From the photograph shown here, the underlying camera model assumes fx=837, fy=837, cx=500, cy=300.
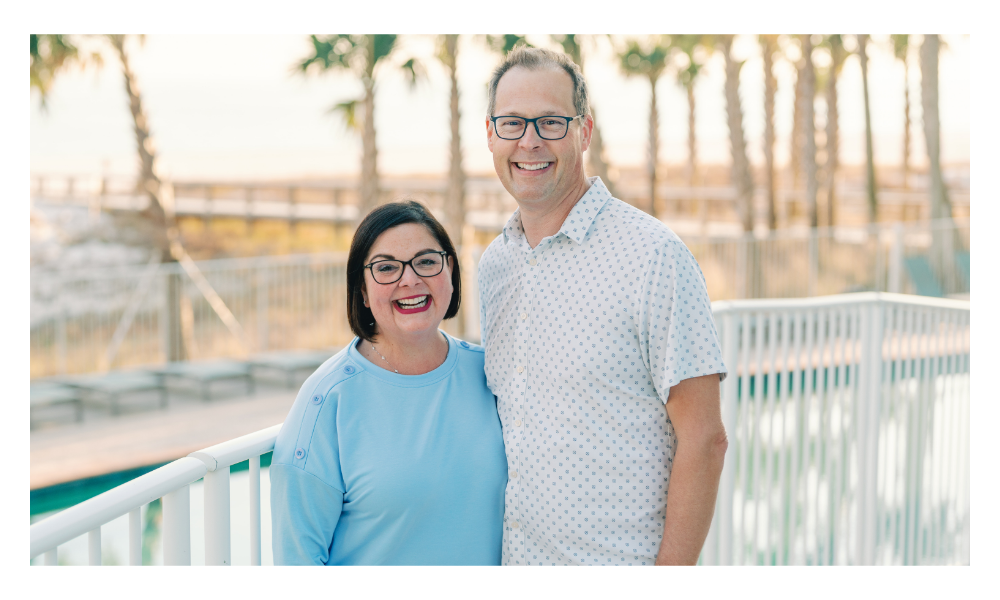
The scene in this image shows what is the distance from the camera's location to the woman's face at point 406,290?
207cm

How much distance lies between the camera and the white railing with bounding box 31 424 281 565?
5.03ft

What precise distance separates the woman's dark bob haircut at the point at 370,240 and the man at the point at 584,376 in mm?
218

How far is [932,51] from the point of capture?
1398 cm

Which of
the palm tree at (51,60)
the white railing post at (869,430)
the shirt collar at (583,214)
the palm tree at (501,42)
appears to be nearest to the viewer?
the shirt collar at (583,214)

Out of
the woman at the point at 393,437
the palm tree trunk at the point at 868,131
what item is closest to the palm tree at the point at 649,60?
the palm tree trunk at the point at 868,131

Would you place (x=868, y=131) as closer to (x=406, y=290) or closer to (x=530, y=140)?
(x=530, y=140)

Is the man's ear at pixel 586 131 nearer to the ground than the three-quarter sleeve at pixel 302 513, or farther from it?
farther from it

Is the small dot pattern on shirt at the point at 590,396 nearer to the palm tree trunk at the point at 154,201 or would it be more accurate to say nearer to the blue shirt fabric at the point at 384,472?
the blue shirt fabric at the point at 384,472

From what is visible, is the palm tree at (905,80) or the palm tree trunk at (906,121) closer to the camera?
the palm tree at (905,80)

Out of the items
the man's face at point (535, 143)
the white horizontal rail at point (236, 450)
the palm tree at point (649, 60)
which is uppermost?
the palm tree at point (649, 60)

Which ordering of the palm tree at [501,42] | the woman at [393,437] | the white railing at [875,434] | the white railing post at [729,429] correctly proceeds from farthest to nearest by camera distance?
the palm tree at [501,42], the white railing at [875,434], the white railing post at [729,429], the woman at [393,437]

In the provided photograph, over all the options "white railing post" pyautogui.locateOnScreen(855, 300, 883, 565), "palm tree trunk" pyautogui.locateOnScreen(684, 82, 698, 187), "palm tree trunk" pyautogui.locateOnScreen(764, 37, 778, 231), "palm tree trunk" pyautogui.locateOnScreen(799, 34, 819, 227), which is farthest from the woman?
"palm tree trunk" pyautogui.locateOnScreen(684, 82, 698, 187)

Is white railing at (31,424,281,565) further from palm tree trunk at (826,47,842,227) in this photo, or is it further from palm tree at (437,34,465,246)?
palm tree trunk at (826,47,842,227)
